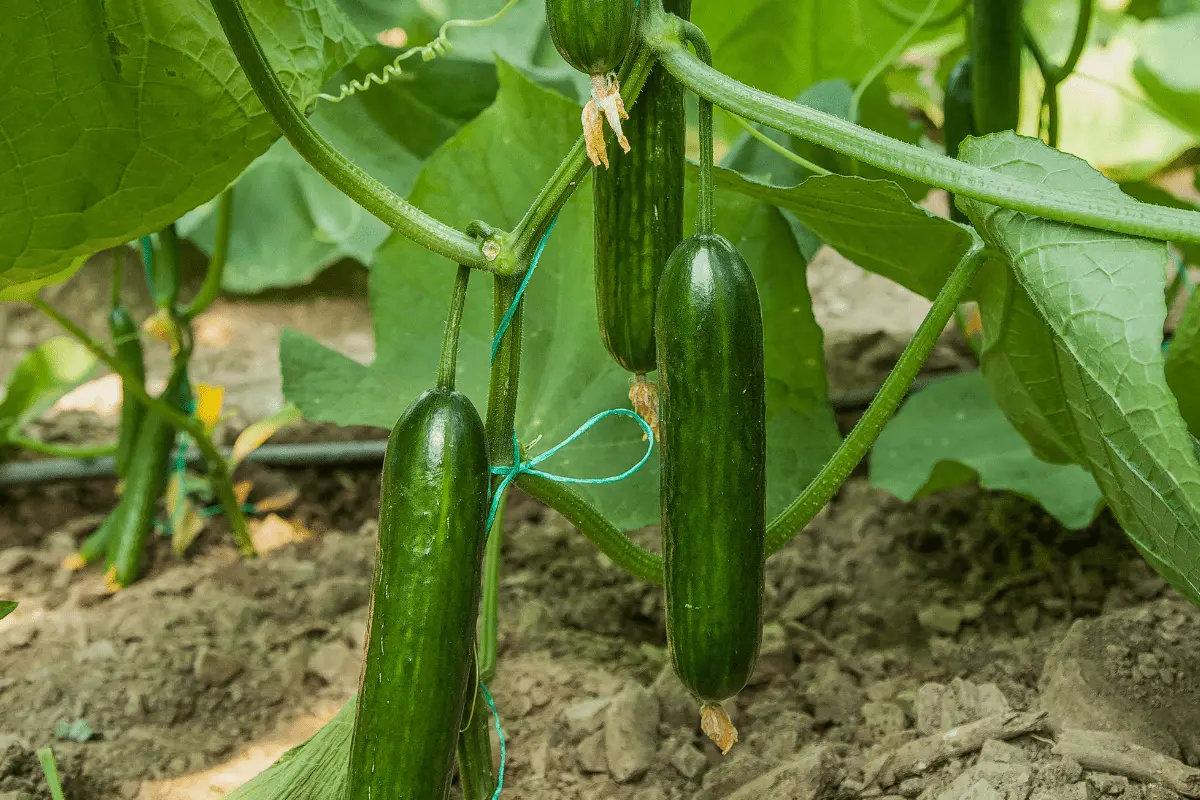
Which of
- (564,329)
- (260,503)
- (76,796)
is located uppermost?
(564,329)

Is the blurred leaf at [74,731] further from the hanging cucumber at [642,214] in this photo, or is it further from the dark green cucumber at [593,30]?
the dark green cucumber at [593,30]

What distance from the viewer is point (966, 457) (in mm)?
1739

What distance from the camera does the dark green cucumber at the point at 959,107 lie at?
70.2 inches

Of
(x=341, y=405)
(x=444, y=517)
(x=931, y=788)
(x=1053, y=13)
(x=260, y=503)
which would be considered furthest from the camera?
(x=1053, y=13)

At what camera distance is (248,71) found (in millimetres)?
985

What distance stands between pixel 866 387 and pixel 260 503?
49.3 inches

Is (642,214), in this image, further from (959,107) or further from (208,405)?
(208,405)

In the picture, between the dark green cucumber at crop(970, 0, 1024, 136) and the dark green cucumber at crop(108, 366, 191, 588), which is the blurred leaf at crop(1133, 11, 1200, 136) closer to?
the dark green cucumber at crop(970, 0, 1024, 136)

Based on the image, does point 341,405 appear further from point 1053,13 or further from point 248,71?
point 1053,13

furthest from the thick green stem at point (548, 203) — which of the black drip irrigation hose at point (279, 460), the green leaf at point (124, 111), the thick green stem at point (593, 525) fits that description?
the black drip irrigation hose at point (279, 460)

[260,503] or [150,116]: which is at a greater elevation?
[150,116]

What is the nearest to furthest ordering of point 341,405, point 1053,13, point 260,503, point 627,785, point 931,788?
1. point 931,788
2. point 627,785
3. point 341,405
4. point 260,503
5. point 1053,13

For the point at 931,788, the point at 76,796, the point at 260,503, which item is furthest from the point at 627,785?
the point at 260,503

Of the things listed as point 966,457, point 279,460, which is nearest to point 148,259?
point 279,460
